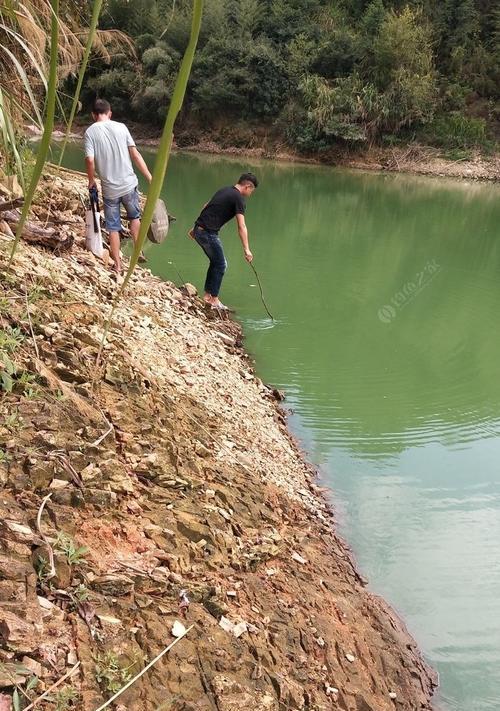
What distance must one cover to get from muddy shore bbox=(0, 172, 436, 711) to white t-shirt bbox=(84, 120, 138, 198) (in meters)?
Answer: 0.92

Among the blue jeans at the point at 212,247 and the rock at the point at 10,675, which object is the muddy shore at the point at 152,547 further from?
the blue jeans at the point at 212,247

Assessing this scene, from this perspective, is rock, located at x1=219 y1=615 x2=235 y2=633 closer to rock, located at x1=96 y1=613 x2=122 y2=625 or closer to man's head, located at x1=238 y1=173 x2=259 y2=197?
rock, located at x1=96 y1=613 x2=122 y2=625

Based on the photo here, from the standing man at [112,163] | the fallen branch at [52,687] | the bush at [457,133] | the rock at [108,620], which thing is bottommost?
the rock at [108,620]

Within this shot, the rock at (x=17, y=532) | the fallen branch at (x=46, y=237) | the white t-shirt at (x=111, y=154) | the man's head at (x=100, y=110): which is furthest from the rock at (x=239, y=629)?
the man's head at (x=100, y=110)

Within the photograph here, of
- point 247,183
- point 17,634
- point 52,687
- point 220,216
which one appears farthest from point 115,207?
point 52,687

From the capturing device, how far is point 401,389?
613 centimetres

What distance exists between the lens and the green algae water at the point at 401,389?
3555 millimetres

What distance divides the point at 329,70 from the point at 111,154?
28970mm

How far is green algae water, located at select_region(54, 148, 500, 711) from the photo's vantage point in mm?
3555

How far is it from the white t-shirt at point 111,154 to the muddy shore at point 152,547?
3.01ft

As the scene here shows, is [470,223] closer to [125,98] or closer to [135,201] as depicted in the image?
[135,201]

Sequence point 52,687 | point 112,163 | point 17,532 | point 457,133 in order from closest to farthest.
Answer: point 52,687 < point 17,532 < point 112,163 < point 457,133

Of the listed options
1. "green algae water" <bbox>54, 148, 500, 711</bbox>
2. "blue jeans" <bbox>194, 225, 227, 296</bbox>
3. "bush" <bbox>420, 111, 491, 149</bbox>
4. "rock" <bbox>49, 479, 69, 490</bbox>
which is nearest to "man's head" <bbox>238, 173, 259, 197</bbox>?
"blue jeans" <bbox>194, 225, 227, 296</bbox>

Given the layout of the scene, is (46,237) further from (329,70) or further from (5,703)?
Result: (329,70)
